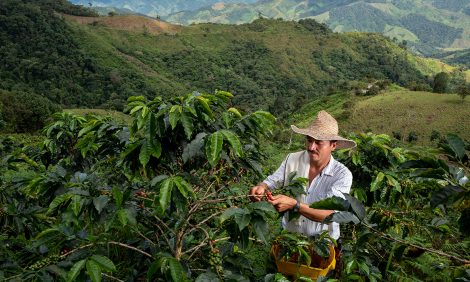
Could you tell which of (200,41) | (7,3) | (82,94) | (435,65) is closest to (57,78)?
(82,94)

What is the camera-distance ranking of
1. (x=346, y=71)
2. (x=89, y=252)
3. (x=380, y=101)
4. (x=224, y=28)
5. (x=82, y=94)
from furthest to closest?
(x=224, y=28) → (x=346, y=71) → (x=82, y=94) → (x=380, y=101) → (x=89, y=252)

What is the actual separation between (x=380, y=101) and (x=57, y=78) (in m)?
59.6

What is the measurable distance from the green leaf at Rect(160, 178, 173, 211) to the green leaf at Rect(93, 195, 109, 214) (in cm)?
39

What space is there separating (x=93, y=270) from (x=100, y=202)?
16.2 inches

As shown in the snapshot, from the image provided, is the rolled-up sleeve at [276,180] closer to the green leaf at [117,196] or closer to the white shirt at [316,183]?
the white shirt at [316,183]

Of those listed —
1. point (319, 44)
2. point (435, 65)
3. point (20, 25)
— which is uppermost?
point (20, 25)

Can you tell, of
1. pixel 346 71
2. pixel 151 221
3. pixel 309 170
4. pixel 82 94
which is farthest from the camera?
pixel 346 71

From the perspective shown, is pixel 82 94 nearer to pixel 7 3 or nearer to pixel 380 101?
pixel 7 3

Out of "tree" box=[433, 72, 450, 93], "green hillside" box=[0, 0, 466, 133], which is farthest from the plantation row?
"tree" box=[433, 72, 450, 93]

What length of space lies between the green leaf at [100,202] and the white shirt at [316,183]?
4.91ft

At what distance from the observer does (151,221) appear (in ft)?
9.96

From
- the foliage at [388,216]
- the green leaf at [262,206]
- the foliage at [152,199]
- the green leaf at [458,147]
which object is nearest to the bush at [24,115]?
the foliage at [152,199]

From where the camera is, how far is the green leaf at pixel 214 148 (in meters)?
2.39

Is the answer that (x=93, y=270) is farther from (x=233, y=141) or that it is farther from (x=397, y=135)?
(x=397, y=135)
